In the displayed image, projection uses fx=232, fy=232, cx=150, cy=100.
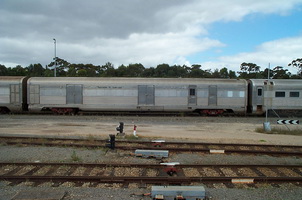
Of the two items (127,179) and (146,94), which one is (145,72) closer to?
(146,94)

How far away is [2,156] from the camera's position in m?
8.70

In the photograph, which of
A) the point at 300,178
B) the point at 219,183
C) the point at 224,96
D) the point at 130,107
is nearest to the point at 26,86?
the point at 130,107

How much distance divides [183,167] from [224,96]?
576 inches

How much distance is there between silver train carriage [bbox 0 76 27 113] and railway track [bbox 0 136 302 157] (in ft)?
33.6

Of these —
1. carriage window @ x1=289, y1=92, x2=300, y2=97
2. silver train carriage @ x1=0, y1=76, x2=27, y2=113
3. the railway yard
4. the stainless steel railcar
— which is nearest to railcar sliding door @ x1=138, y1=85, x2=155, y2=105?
the stainless steel railcar

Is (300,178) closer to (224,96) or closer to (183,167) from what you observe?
(183,167)

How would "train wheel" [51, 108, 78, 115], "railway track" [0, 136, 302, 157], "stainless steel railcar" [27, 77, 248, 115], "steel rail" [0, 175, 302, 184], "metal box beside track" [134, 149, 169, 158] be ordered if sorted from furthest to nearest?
"train wheel" [51, 108, 78, 115], "stainless steel railcar" [27, 77, 248, 115], "railway track" [0, 136, 302, 157], "metal box beside track" [134, 149, 169, 158], "steel rail" [0, 175, 302, 184]

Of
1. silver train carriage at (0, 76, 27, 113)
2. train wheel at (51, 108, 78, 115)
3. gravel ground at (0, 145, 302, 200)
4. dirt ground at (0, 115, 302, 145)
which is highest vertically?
silver train carriage at (0, 76, 27, 113)

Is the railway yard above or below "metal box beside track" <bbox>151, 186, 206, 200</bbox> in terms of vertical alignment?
below

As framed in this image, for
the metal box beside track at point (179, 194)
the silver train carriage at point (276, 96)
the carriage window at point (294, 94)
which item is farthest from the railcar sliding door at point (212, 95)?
the metal box beside track at point (179, 194)

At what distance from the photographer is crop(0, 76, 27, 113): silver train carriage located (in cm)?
2062

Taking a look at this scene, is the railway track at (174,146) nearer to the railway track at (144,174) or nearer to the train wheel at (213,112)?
the railway track at (144,174)

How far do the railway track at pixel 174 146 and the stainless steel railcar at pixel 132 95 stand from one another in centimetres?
957

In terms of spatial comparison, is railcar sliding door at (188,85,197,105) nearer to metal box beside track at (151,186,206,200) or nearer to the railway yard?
the railway yard
